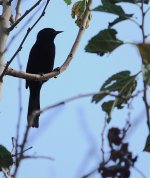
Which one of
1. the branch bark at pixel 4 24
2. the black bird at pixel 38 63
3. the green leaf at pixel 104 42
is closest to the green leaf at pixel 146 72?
the green leaf at pixel 104 42

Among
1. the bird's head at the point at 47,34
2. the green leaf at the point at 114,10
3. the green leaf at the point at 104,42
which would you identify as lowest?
the green leaf at the point at 104,42

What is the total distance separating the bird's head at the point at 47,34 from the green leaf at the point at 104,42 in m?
4.68

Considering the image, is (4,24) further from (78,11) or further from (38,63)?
(38,63)

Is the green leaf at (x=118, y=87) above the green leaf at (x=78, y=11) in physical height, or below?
below

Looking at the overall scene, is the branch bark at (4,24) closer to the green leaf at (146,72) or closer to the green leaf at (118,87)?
the green leaf at (118,87)

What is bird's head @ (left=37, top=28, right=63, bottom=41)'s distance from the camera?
693 cm

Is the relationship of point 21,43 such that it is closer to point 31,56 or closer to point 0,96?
point 0,96

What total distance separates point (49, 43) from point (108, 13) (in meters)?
4.56

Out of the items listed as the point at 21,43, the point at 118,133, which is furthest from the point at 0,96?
the point at 118,133

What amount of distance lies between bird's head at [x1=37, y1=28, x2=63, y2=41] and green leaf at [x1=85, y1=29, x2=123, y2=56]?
15.4 ft

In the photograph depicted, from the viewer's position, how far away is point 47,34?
7.01 metres

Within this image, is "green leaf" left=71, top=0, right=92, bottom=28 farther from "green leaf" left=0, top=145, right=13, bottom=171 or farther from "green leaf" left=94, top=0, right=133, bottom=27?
"green leaf" left=0, top=145, right=13, bottom=171

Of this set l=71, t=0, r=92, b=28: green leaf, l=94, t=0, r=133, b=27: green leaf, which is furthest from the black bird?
l=94, t=0, r=133, b=27: green leaf

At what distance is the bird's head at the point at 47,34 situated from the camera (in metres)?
6.93
